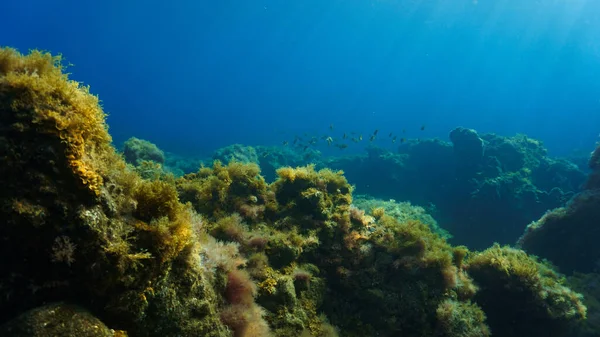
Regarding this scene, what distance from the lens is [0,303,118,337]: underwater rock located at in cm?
204

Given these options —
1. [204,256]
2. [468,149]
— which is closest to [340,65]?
[468,149]

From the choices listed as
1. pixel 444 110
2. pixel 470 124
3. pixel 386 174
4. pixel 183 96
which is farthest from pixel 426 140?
pixel 183 96

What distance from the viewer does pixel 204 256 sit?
396 cm

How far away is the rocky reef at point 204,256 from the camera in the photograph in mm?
2369

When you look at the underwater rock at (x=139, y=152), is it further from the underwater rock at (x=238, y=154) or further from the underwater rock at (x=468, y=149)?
the underwater rock at (x=468, y=149)

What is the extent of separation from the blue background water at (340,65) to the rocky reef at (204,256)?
74.0 m

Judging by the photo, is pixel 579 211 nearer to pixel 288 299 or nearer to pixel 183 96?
pixel 288 299

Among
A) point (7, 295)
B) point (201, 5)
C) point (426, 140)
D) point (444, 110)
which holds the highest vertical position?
point (201, 5)

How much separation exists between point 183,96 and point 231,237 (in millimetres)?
157688

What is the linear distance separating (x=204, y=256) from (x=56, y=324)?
6.15 feet

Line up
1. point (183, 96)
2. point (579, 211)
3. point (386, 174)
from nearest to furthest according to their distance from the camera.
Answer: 1. point (579, 211)
2. point (386, 174)
3. point (183, 96)

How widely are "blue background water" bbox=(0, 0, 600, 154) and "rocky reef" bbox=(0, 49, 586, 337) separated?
74004 millimetres

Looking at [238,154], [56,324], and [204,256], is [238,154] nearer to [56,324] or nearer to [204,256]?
[204,256]

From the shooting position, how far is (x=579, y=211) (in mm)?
12391
